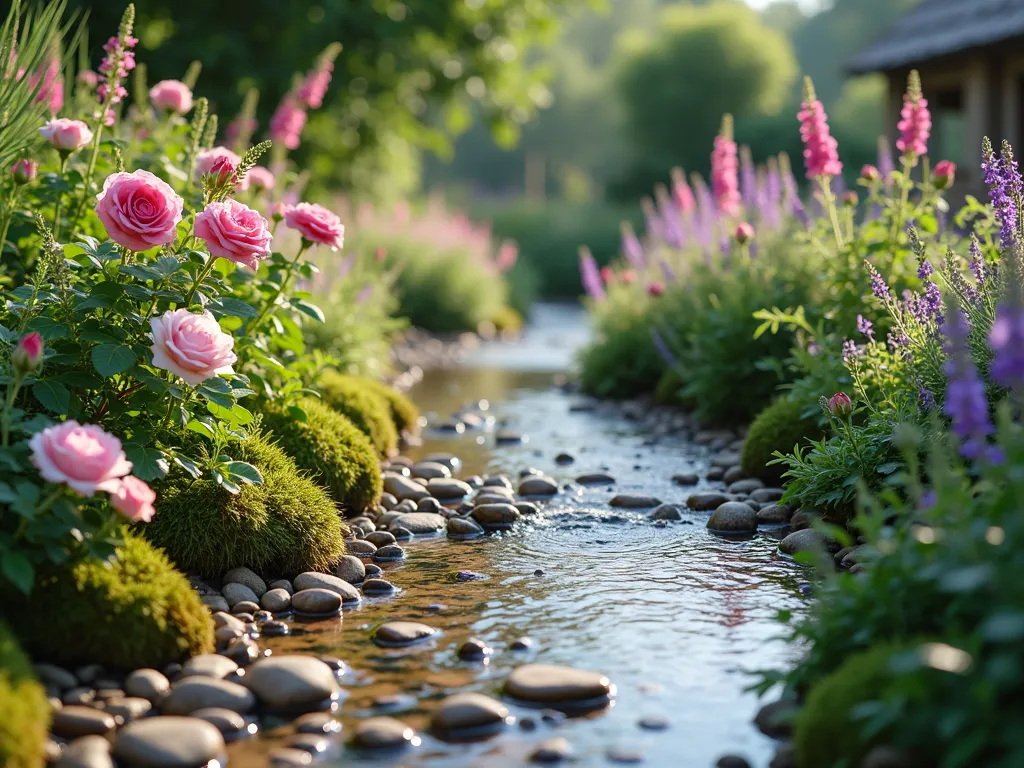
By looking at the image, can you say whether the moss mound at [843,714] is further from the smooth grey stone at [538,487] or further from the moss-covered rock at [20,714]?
the smooth grey stone at [538,487]

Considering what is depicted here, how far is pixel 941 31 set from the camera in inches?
457

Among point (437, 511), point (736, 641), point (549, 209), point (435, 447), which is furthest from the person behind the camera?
point (549, 209)

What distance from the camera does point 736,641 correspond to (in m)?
3.21

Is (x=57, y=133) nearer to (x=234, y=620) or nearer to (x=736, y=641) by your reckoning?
(x=234, y=620)

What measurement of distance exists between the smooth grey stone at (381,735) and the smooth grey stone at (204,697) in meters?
0.33

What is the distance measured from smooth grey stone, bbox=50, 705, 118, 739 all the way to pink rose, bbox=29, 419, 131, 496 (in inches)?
20.5

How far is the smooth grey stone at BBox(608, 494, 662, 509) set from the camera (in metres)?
4.99

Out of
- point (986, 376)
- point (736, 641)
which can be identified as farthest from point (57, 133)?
point (986, 376)

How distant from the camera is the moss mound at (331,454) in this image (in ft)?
15.2

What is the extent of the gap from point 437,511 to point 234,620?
1.69m

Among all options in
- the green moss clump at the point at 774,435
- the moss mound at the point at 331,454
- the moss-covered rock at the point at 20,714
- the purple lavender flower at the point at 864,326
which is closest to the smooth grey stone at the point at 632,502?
the green moss clump at the point at 774,435

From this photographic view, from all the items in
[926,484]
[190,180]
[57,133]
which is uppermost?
[190,180]

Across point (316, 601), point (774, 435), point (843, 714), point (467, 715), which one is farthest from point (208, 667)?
point (774, 435)

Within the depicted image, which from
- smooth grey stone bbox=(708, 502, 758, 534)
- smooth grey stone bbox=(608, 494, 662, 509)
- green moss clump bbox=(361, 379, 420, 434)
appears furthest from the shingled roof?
smooth grey stone bbox=(708, 502, 758, 534)
